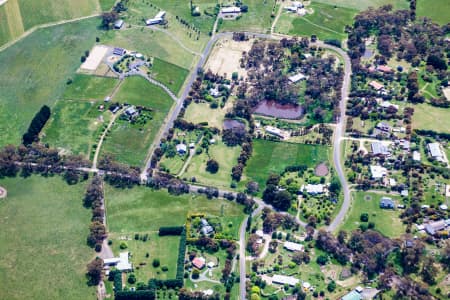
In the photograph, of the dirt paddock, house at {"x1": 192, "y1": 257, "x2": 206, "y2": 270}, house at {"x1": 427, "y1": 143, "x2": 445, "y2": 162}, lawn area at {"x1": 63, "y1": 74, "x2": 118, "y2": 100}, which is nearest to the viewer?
house at {"x1": 192, "y1": 257, "x2": 206, "y2": 270}

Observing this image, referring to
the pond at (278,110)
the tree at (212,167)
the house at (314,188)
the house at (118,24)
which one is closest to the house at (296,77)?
the pond at (278,110)

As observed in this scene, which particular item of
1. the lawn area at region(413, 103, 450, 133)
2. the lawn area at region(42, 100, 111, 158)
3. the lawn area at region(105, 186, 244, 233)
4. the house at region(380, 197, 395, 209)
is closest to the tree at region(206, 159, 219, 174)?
the lawn area at region(105, 186, 244, 233)

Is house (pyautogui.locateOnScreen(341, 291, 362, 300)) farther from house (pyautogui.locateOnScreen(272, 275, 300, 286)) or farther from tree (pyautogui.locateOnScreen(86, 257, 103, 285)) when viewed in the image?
tree (pyautogui.locateOnScreen(86, 257, 103, 285))

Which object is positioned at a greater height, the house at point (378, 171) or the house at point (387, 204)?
the house at point (378, 171)

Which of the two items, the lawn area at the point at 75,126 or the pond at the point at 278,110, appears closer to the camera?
the lawn area at the point at 75,126

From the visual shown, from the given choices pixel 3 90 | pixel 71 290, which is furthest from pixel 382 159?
pixel 3 90

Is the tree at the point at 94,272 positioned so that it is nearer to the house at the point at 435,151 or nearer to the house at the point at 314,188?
the house at the point at 314,188

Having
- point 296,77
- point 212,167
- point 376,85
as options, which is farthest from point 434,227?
point 296,77
